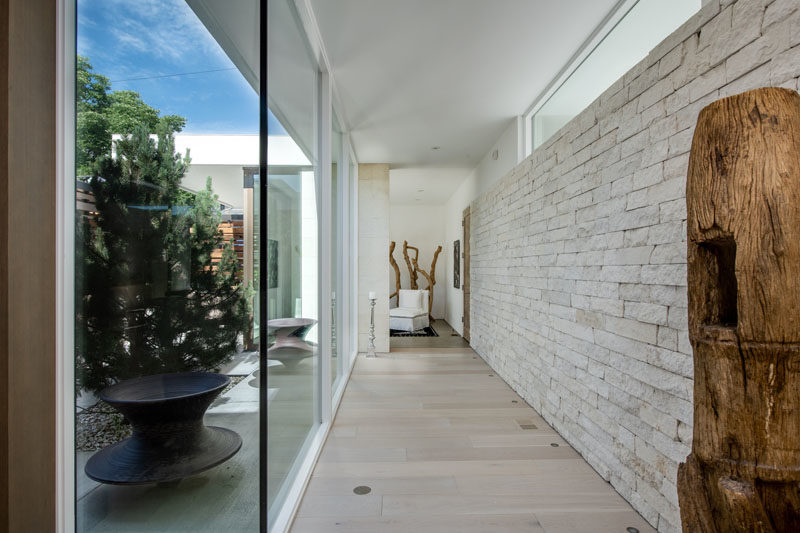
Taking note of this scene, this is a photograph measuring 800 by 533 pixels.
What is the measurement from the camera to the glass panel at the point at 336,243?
11.7ft

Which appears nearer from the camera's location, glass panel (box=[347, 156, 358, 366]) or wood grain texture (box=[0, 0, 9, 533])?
wood grain texture (box=[0, 0, 9, 533])

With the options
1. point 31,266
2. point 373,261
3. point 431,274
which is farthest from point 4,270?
point 431,274

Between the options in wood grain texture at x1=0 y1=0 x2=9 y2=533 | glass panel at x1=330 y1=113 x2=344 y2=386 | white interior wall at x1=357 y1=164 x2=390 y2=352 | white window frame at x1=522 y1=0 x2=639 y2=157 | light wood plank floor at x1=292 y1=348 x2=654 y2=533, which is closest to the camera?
wood grain texture at x1=0 y1=0 x2=9 y2=533

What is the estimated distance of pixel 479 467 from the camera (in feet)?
7.50

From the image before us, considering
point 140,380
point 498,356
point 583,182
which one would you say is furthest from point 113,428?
point 498,356

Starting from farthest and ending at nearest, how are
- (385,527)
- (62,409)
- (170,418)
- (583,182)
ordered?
1. (583,182)
2. (385,527)
3. (170,418)
4. (62,409)

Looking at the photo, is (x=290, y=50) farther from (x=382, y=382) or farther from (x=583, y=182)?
(x=382, y=382)

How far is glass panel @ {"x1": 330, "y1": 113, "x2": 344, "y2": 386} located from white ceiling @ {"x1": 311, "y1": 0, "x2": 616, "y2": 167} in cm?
34

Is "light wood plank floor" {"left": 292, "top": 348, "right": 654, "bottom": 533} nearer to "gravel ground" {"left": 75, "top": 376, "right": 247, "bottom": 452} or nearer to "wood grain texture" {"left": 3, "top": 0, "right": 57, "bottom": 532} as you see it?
"gravel ground" {"left": 75, "top": 376, "right": 247, "bottom": 452}

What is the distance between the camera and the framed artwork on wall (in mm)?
7330

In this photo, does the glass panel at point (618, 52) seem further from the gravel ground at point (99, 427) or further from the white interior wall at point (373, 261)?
the white interior wall at point (373, 261)

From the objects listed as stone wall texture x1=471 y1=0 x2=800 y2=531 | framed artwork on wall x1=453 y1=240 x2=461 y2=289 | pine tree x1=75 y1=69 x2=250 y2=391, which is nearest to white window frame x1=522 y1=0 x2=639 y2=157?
stone wall texture x1=471 y1=0 x2=800 y2=531

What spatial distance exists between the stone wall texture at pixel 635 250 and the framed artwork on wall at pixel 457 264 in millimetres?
4094

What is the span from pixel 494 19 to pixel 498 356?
311 cm
